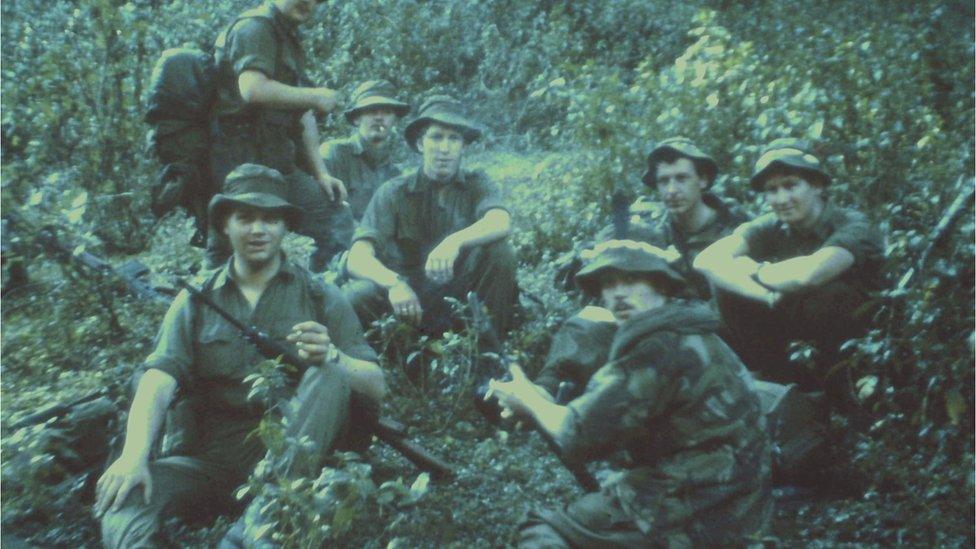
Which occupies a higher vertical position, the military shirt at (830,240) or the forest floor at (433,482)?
the military shirt at (830,240)

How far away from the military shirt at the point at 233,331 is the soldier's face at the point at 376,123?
3.46 meters

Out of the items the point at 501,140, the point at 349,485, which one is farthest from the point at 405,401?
the point at 501,140

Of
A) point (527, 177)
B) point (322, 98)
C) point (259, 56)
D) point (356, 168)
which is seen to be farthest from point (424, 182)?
point (527, 177)

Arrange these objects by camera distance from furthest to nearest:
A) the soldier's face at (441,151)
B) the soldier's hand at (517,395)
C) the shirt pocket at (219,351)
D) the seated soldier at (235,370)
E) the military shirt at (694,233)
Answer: the soldier's face at (441,151) → the military shirt at (694,233) → the shirt pocket at (219,351) → the seated soldier at (235,370) → the soldier's hand at (517,395)

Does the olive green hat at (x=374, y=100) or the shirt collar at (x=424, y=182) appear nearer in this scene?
the shirt collar at (x=424, y=182)

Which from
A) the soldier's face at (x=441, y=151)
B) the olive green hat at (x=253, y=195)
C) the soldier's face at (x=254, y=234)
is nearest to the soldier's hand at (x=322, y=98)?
the soldier's face at (x=441, y=151)

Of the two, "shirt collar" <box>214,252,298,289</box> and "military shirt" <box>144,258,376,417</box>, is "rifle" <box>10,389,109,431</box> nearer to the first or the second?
"military shirt" <box>144,258,376,417</box>

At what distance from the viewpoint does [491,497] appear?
17.4 feet

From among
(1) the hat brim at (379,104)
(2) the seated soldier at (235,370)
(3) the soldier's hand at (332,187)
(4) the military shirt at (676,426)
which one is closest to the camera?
(4) the military shirt at (676,426)

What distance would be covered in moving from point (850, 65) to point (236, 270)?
16.5 feet

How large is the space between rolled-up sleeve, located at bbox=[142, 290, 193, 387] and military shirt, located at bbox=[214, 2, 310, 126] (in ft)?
6.44

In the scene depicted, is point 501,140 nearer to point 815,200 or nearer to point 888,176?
point 888,176

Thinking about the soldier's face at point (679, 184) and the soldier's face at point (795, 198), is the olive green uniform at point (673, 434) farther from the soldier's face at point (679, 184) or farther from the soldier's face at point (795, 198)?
the soldier's face at point (679, 184)

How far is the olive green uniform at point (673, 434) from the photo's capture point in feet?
12.3
